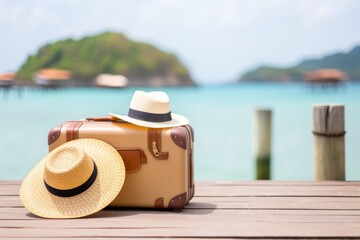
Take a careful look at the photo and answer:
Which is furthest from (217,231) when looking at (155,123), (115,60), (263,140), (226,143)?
(115,60)

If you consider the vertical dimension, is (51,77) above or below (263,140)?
above

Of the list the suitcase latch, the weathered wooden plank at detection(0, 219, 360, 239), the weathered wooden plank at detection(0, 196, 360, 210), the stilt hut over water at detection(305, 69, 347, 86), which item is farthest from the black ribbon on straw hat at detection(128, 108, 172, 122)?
the stilt hut over water at detection(305, 69, 347, 86)

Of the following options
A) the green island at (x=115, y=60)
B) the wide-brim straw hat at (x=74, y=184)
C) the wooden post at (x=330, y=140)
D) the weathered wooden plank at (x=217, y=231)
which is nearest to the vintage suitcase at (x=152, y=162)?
the wide-brim straw hat at (x=74, y=184)

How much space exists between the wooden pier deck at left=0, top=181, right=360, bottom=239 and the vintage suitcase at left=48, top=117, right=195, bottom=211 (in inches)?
3.5

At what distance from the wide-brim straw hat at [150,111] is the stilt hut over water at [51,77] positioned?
59.3 m

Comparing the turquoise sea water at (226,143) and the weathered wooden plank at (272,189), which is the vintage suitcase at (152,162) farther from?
the turquoise sea water at (226,143)

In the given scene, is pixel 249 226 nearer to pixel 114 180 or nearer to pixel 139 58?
pixel 114 180

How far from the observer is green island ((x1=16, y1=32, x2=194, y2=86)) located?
71.4 meters

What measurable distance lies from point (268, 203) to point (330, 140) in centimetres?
131

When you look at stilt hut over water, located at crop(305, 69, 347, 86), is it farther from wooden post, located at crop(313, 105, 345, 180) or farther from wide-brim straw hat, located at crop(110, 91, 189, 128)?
wide-brim straw hat, located at crop(110, 91, 189, 128)

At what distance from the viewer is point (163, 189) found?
3889mm

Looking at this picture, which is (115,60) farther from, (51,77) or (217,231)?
(217,231)

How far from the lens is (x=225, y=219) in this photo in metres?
3.64

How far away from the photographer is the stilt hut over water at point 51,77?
207 ft
